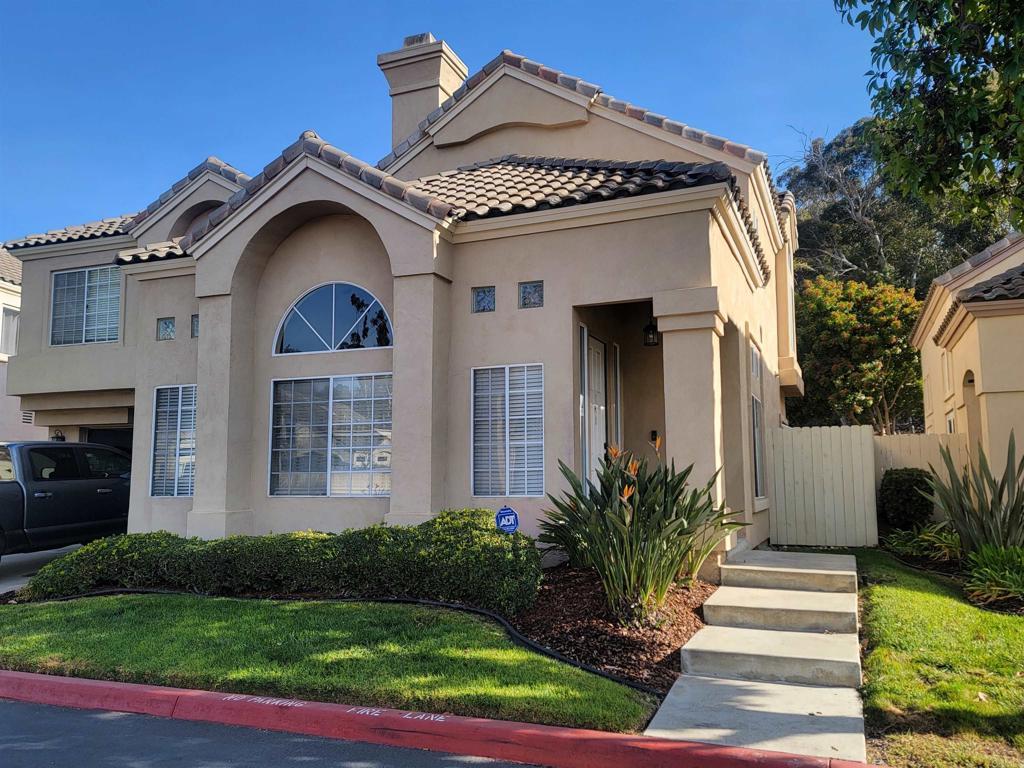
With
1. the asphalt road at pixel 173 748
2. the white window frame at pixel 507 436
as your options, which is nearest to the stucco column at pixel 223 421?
the white window frame at pixel 507 436

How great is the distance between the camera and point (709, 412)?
29.7 feet

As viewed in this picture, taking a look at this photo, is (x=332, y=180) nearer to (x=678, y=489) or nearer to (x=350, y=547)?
(x=350, y=547)

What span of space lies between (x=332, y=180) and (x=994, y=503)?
Answer: 911 cm

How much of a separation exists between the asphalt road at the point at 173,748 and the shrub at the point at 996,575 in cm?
582

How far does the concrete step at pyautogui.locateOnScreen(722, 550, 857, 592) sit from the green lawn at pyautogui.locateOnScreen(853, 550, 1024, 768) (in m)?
0.34

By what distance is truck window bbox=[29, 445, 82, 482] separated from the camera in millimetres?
12359

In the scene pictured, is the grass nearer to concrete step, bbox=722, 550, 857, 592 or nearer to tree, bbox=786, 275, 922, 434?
→ concrete step, bbox=722, 550, 857, 592

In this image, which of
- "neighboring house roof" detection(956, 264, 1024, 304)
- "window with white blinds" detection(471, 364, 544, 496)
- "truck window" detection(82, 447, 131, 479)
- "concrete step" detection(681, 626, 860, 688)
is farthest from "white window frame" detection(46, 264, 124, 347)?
"neighboring house roof" detection(956, 264, 1024, 304)

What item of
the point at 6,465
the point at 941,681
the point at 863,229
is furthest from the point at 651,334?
the point at 863,229

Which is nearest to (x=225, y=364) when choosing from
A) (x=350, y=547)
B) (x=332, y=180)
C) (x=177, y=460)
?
(x=177, y=460)

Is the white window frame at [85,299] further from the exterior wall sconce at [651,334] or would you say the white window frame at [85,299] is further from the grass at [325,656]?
the exterior wall sconce at [651,334]

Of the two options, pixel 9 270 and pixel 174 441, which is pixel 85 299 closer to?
pixel 174 441

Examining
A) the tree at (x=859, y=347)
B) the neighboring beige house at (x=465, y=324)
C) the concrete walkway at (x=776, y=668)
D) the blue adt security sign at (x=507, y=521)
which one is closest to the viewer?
the concrete walkway at (x=776, y=668)

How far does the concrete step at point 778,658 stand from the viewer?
250 inches
